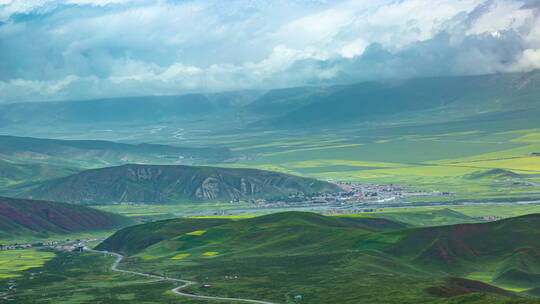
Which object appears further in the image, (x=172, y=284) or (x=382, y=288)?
(x=172, y=284)

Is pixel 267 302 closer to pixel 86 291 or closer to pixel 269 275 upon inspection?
pixel 269 275

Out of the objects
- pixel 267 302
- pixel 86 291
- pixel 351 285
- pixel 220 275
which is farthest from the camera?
pixel 220 275

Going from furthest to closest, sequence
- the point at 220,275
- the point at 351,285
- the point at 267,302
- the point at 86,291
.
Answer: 1. the point at 220,275
2. the point at 86,291
3. the point at 351,285
4. the point at 267,302

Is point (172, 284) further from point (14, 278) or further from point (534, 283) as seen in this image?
point (534, 283)

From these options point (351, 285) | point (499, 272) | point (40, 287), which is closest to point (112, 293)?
point (40, 287)

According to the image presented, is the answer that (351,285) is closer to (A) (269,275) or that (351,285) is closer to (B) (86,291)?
(A) (269,275)

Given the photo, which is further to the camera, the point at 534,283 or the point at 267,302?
the point at 534,283

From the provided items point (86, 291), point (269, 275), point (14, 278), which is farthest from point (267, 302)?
point (14, 278)
